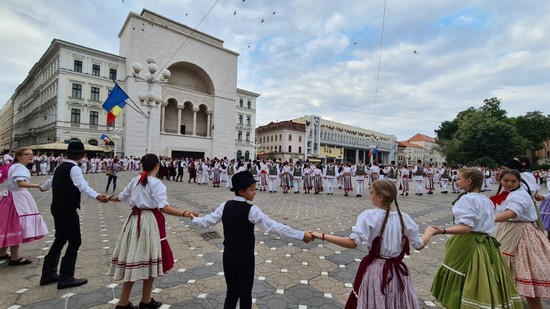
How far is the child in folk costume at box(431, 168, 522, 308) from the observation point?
2459 mm

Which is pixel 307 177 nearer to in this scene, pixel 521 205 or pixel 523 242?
pixel 523 242

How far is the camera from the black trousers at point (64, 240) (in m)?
3.43

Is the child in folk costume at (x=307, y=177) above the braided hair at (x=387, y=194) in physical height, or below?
below

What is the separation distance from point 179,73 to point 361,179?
1365 inches

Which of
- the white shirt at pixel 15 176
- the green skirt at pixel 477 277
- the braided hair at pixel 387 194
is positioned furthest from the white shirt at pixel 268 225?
the white shirt at pixel 15 176

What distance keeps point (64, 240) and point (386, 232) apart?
4.10 m

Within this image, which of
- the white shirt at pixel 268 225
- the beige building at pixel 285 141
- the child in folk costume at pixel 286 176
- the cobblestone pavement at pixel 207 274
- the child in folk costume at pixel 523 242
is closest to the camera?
the white shirt at pixel 268 225

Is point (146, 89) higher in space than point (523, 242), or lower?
higher

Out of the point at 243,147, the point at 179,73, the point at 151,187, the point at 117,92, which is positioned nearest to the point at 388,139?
the point at 243,147

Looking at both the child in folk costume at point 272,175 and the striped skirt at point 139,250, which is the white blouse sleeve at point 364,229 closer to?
the striped skirt at point 139,250

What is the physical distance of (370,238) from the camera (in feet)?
7.14

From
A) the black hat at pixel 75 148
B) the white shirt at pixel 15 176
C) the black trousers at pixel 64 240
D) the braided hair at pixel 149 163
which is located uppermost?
the black hat at pixel 75 148

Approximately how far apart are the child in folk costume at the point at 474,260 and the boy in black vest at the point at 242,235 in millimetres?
1536

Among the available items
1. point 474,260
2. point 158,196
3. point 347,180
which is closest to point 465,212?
point 474,260
